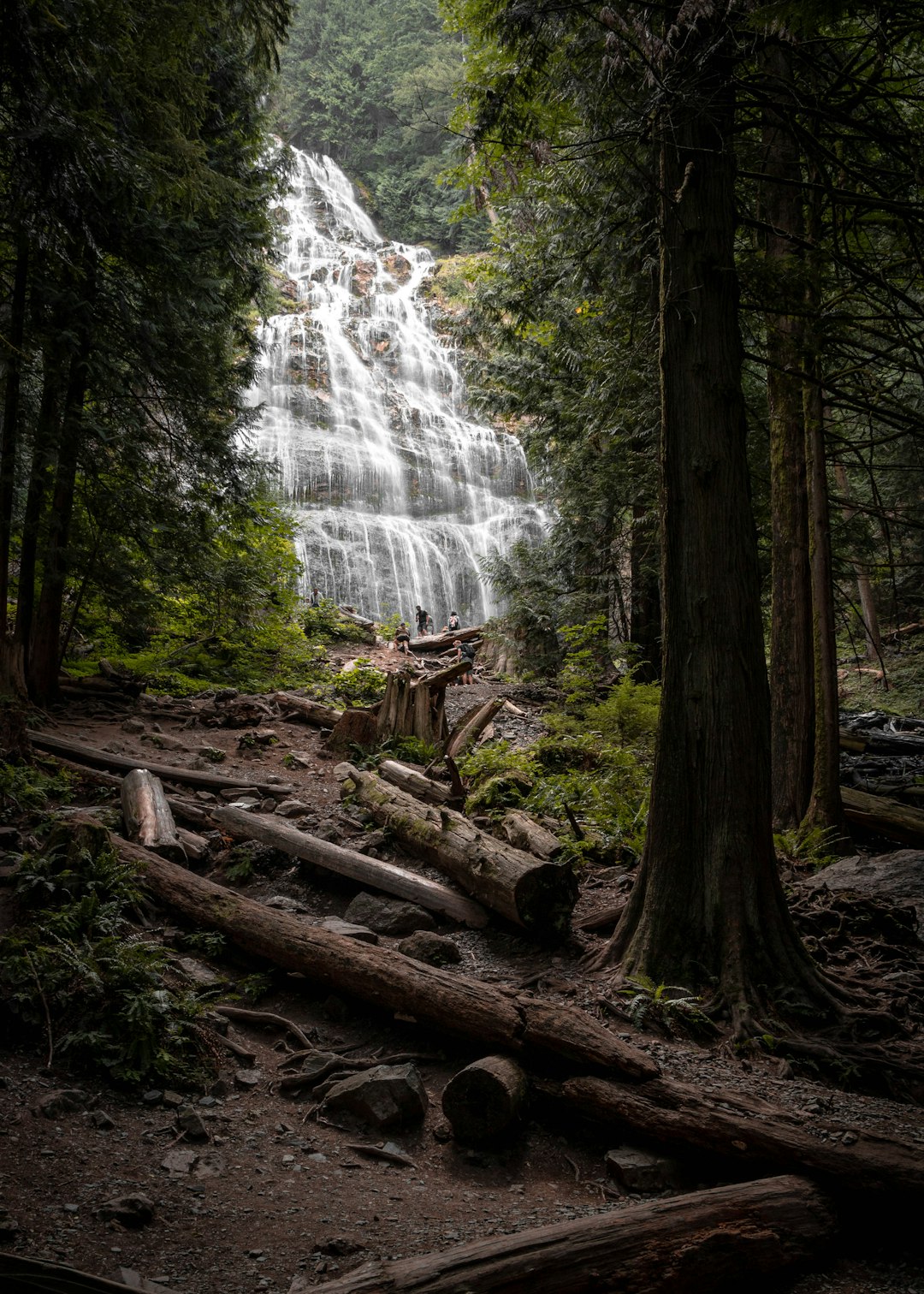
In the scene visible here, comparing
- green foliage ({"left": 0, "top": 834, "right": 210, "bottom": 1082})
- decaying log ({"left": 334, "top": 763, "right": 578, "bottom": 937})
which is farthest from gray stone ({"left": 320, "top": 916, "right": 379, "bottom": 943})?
green foliage ({"left": 0, "top": 834, "right": 210, "bottom": 1082})

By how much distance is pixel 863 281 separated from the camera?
5312 millimetres

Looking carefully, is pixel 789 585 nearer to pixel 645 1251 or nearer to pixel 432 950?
pixel 432 950

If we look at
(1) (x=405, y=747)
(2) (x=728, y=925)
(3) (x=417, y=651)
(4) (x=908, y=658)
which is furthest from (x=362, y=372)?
(2) (x=728, y=925)

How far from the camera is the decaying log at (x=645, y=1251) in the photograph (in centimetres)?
231

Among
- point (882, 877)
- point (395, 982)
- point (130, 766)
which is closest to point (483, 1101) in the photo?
point (395, 982)

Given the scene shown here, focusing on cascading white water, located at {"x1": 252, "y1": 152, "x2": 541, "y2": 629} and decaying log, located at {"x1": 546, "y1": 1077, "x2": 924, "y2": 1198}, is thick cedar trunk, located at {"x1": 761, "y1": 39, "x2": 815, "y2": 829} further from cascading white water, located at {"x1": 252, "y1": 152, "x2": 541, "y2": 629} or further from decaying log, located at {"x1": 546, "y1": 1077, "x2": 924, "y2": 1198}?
cascading white water, located at {"x1": 252, "y1": 152, "x2": 541, "y2": 629}

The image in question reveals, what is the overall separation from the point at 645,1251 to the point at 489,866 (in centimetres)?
290

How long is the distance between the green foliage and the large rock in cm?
453

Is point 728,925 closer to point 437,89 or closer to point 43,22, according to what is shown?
point 43,22

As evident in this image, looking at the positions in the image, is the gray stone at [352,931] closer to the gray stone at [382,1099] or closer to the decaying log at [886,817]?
the gray stone at [382,1099]

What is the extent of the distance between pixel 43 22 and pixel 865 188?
689 centimetres

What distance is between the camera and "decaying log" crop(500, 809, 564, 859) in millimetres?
5693

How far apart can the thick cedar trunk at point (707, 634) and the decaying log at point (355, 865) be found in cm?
134

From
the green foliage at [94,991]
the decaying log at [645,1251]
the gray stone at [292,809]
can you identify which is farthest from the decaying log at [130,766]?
the decaying log at [645,1251]
